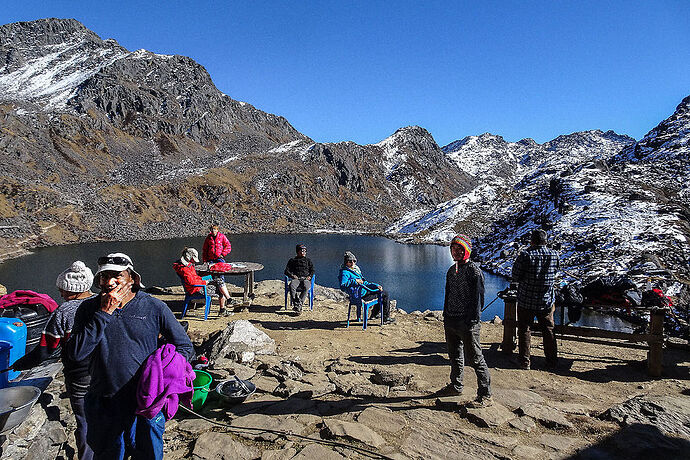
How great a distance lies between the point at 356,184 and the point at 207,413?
5565 inches

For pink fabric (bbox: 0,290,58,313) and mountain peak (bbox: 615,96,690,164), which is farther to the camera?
mountain peak (bbox: 615,96,690,164)

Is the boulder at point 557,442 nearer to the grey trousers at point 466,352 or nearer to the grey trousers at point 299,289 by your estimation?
the grey trousers at point 466,352

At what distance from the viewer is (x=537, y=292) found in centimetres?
614

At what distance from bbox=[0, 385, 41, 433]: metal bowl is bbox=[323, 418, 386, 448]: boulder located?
2.62 metres

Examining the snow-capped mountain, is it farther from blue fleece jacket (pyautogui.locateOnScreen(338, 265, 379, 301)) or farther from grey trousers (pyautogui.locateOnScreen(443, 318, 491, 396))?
grey trousers (pyautogui.locateOnScreen(443, 318, 491, 396))

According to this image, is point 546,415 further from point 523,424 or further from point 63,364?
point 63,364

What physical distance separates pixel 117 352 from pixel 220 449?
5.81ft

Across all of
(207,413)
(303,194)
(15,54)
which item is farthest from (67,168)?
(15,54)

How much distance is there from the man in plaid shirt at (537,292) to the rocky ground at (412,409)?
0.37 metres

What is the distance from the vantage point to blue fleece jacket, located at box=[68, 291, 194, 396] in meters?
2.65

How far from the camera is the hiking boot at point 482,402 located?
455 centimetres

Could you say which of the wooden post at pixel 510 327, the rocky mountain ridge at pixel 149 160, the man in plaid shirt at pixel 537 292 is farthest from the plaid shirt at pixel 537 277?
the rocky mountain ridge at pixel 149 160

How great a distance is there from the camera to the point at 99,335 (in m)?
2.69

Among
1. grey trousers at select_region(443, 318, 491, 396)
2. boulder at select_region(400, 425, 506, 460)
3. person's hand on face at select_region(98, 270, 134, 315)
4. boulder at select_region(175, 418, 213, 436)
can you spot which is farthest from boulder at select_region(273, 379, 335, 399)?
person's hand on face at select_region(98, 270, 134, 315)
